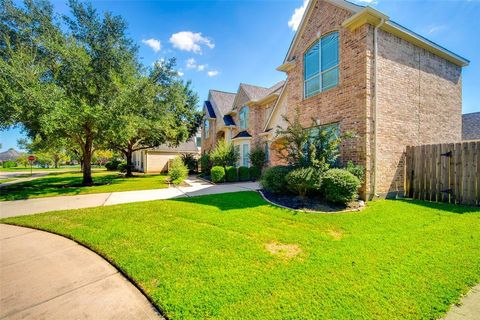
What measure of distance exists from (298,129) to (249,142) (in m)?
9.93

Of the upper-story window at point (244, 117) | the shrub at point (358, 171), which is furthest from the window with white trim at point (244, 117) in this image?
the shrub at point (358, 171)

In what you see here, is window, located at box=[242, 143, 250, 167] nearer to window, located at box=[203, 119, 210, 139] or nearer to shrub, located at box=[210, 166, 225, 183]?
shrub, located at box=[210, 166, 225, 183]

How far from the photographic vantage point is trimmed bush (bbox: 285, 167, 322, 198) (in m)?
6.83

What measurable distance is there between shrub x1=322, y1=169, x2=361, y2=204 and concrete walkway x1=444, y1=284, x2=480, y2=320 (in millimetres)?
3826

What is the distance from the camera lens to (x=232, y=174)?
14500 millimetres

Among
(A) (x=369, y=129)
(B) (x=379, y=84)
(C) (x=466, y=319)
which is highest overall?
(B) (x=379, y=84)

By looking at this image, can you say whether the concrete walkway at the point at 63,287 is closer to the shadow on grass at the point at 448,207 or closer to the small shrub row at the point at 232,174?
the shadow on grass at the point at 448,207

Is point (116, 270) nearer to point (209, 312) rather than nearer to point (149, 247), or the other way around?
point (149, 247)

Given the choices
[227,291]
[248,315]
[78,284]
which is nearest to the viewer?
[248,315]

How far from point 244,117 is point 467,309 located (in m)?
17.9

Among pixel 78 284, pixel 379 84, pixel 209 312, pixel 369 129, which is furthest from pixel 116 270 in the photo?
pixel 379 84

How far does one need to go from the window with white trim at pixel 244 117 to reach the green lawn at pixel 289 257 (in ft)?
44.7

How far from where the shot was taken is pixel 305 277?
118 inches

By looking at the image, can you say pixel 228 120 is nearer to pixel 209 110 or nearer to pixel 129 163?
pixel 209 110
